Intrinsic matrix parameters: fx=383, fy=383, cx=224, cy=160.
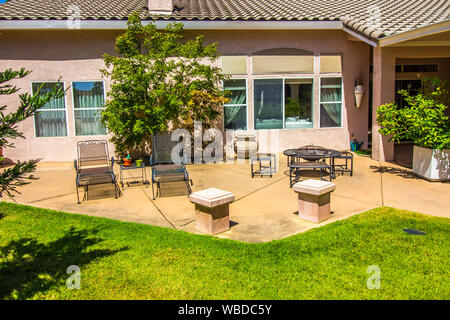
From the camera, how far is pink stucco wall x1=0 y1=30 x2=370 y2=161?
40.6 ft

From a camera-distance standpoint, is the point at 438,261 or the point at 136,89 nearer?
the point at 438,261

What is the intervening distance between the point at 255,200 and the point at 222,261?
3.03 metres

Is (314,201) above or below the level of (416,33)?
below

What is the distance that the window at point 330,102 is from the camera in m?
13.7

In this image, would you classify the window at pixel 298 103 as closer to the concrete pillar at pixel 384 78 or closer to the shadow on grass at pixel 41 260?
the concrete pillar at pixel 384 78

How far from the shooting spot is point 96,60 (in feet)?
41.2

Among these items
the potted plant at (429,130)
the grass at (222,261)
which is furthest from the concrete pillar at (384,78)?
the grass at (222,261)

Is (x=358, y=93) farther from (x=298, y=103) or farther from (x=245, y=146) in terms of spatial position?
(x=245, y=146)

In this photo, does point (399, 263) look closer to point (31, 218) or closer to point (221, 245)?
point (221, 245)

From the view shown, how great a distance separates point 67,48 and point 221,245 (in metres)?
9.92

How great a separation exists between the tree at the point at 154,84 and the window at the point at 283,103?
73.3 inches

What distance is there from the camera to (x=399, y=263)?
4.80 metres

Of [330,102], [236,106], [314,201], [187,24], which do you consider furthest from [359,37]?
[314,201]
